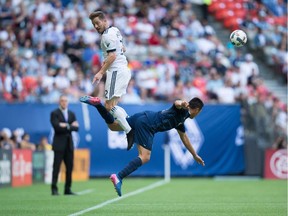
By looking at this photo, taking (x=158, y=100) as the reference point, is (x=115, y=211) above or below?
below

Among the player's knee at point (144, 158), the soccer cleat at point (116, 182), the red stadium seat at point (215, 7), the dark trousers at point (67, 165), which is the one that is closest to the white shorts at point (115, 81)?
the player's knee at point (144, 158)

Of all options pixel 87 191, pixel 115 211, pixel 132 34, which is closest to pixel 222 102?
pixel 132 34

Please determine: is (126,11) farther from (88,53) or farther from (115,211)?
(115,211)

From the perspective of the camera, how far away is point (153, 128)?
14.3 m

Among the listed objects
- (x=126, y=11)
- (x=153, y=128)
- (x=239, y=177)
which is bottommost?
(x=239, y=177)

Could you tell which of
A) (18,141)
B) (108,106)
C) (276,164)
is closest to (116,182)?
(108,106)

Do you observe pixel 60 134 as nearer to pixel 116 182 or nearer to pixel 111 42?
pixel 111 42

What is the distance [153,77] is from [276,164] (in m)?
5.70

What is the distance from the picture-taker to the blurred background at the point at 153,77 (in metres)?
26.9

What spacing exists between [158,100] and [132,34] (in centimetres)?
395

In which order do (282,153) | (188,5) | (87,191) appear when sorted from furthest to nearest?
(188,5), (282,153), (87,191)

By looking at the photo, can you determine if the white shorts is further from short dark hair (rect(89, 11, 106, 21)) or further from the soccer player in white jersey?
short dark hair (rect(89, 11, 106, 21))

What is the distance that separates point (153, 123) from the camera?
14.3 metres

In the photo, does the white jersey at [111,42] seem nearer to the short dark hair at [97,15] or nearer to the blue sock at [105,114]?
the short dark hair at [97,15]
